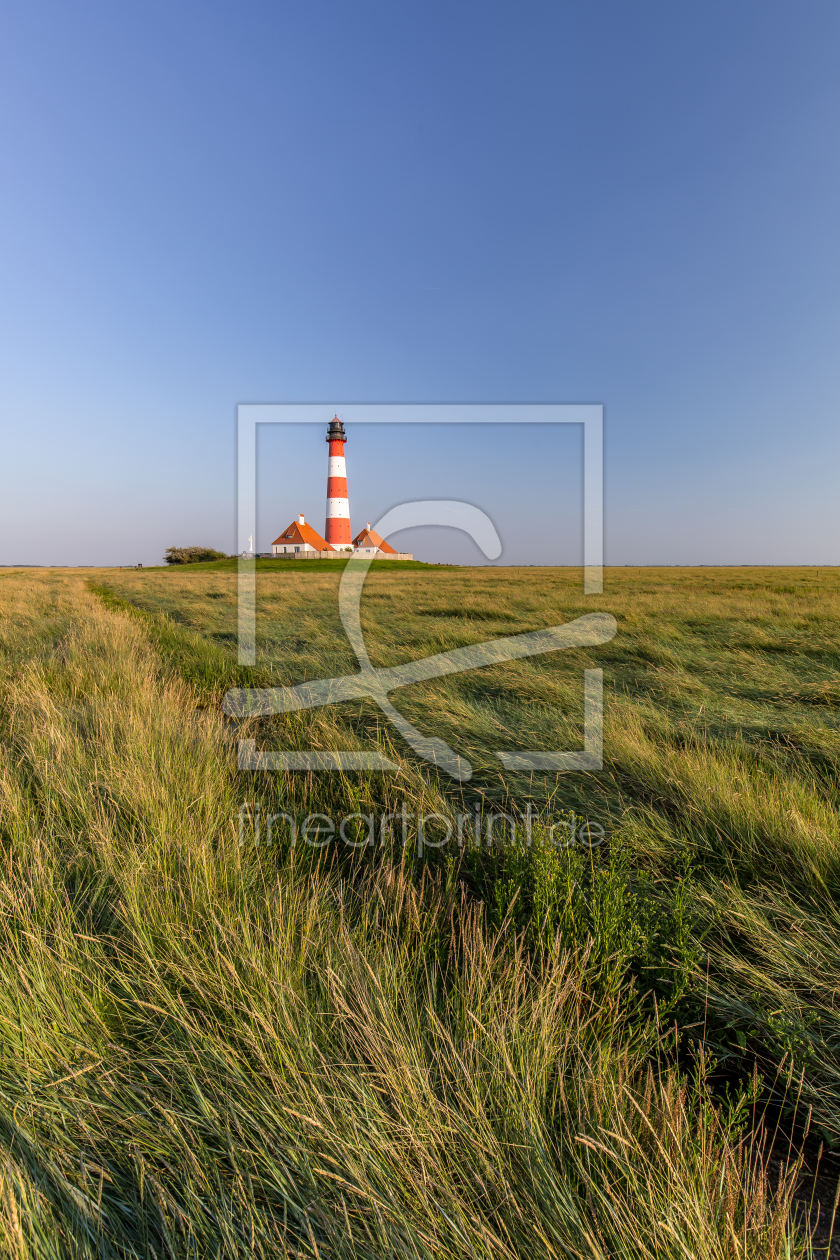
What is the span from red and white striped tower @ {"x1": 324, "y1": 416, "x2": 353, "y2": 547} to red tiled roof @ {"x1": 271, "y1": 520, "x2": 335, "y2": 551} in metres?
10.1

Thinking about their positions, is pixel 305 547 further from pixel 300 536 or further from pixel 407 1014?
pixel 407 1014

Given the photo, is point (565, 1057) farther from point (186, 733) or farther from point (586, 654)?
point (586, 654)

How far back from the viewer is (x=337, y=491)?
168 feet

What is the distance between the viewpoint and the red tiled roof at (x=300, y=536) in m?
63.4

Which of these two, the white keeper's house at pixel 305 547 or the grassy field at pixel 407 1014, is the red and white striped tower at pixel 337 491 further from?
the grassy field at pixel 407 1014

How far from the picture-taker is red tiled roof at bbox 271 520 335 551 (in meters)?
63.4

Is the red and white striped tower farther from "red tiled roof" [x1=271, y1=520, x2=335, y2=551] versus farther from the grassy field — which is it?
the grassy field

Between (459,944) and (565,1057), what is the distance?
660 mm

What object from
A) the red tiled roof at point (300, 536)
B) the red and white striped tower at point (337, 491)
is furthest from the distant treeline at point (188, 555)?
the red and white striped tower at point (337, 491)

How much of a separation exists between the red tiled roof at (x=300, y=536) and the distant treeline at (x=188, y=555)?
2535cm

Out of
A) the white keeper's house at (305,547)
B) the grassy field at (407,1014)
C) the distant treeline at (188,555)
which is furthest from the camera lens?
the distant treeline at (188,555)

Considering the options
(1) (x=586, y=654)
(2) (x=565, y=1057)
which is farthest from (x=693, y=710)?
(2) (x=565, y=1057)

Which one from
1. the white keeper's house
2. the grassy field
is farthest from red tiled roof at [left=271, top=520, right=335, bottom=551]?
the grassy field

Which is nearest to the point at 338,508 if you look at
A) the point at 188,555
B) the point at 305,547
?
the point at 305,547
